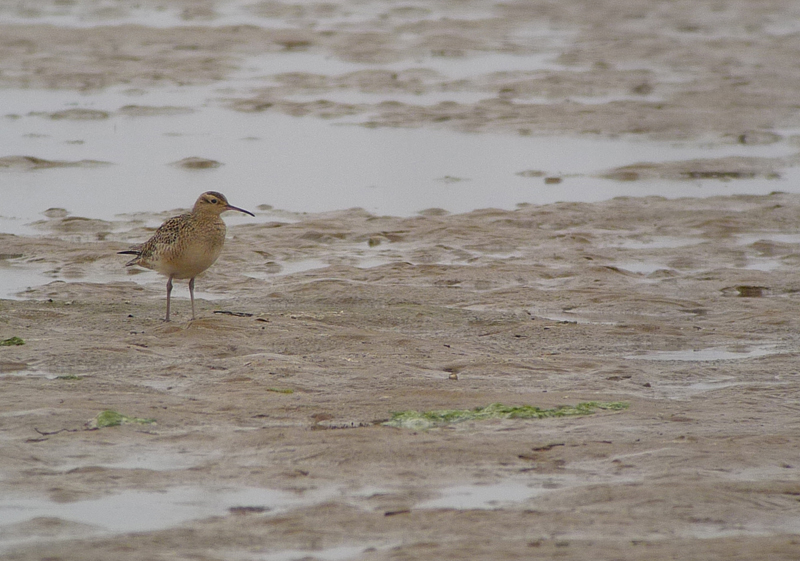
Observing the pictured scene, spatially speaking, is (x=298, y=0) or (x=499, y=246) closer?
(x=499, y=246)

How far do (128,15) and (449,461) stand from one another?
934 inches

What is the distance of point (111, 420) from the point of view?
7059mm

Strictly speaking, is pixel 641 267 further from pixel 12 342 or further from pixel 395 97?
pixel 395 97

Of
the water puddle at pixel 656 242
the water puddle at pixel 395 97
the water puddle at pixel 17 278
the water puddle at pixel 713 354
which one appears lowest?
the water puddle at pixel 656 242

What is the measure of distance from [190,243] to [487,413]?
10.5ft

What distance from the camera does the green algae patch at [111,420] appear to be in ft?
23.0

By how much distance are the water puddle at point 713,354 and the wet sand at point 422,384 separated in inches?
1.3

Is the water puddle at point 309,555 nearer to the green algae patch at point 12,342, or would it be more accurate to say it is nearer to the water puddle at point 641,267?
the green algae patch at point 12,342

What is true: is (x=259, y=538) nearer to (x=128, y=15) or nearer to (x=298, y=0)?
(x=128, y=15)

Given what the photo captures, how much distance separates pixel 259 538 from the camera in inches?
221

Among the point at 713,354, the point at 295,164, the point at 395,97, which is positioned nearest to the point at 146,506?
the point at 713,354

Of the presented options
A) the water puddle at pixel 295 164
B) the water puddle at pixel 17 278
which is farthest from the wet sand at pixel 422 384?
Answer: the water puddle at pixel 295 164

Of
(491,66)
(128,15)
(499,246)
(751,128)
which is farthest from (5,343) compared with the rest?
(128,15)

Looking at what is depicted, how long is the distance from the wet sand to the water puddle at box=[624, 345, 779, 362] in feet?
0.10
